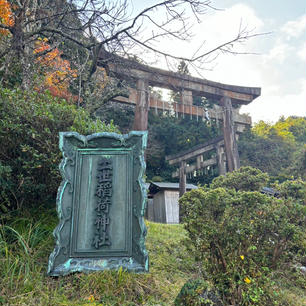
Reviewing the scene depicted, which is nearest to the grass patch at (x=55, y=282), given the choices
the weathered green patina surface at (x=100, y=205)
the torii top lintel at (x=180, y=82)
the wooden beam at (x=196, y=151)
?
the weathered green patina surface at (x=100, y=205)

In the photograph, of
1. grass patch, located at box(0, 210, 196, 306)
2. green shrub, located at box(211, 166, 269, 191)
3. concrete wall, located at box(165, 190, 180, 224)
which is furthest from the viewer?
concrete wall, located at box(165, 190, 180, 224)

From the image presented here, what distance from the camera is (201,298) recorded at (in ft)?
8.25

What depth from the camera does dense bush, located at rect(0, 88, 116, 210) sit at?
404 cm

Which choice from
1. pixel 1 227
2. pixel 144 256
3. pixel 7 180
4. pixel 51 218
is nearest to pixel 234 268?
pixel 144 256

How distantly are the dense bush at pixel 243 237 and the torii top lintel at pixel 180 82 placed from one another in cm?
420

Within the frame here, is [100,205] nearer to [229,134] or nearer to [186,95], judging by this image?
[186,95]

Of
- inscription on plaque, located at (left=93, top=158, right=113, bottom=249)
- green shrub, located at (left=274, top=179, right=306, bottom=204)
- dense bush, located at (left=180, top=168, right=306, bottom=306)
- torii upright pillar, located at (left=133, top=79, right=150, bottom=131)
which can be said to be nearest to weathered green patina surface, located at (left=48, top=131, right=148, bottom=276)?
inscription on plaque, located at (left=93, top=158, right=113, bottom=249)

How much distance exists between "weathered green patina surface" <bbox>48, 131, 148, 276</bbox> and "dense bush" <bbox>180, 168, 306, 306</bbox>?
0.93m

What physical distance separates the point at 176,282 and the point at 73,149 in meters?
2.32

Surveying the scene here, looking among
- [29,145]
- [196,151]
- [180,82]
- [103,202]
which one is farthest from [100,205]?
[196,151]

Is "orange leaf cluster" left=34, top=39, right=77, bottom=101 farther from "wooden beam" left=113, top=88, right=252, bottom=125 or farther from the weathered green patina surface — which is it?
the weathered green patina surface

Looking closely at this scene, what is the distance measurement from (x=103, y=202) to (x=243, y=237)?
1.88 m

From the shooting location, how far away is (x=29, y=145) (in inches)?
162

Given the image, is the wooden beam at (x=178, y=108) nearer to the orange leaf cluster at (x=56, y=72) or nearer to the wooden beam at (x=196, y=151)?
the orange leaf cluster at (x=56, y=72)
